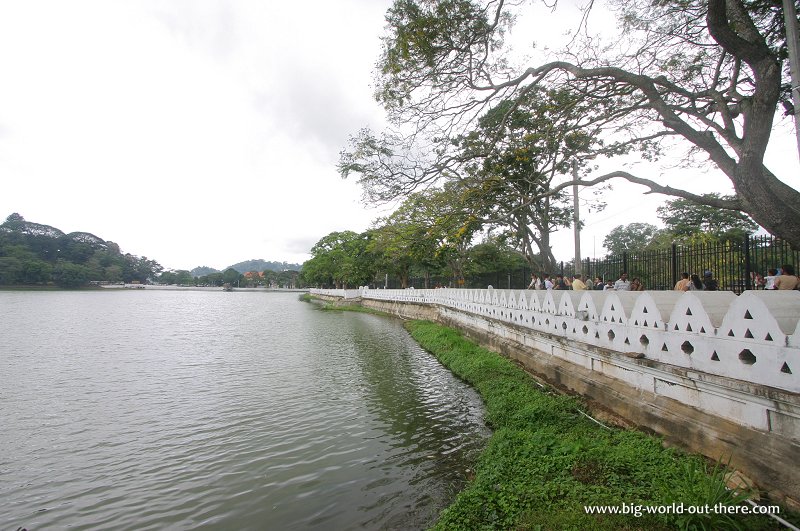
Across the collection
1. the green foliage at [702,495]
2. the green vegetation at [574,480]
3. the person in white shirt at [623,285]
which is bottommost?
the green vegetation at [574,480]

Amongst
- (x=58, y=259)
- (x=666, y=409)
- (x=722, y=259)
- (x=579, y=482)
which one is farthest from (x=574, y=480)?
(x=58, y=259)

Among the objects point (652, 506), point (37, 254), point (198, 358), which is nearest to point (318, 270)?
point (198, 358)

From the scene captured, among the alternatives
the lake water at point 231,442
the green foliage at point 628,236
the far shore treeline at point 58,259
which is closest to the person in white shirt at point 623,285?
the lake water at point 231,442

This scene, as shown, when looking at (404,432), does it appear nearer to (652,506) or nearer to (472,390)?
(472,390)

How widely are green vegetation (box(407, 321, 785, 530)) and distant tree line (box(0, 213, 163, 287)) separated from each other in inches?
4273

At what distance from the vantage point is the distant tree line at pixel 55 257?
8212 cm

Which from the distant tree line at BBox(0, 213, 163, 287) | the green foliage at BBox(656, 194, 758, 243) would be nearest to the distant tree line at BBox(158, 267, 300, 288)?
the distant tree line at BBox(0, 213, 163, 287)

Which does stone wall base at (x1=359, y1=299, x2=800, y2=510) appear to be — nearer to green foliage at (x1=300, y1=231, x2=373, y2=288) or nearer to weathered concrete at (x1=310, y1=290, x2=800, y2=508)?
weathered concrete at (x1=310, y1=290, x2=800, y2=508)

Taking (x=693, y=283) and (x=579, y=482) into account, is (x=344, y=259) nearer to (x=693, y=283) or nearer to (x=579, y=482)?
(x=693, y=283)

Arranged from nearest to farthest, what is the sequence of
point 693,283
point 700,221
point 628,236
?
point 693,283 < point 700,221 < point 628,236

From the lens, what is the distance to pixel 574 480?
4.01 m

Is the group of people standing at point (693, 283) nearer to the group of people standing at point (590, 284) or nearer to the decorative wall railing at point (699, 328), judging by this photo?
the group of people standing at point (590, 284)

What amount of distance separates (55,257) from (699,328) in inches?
5093

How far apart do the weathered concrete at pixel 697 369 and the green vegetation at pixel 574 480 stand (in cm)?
34
